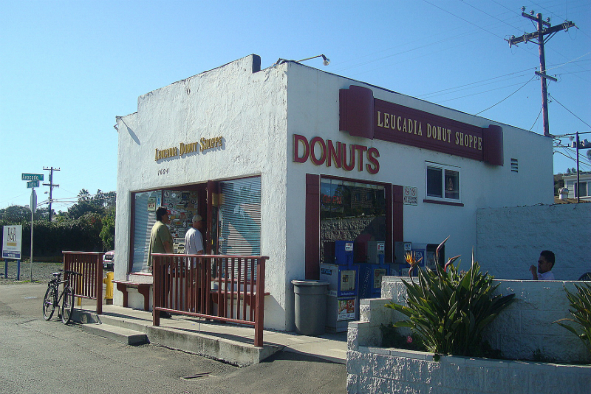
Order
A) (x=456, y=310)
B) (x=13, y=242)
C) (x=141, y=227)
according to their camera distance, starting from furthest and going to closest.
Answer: (x=13, y=242), (x=141, y=227), (x=456, y=310)

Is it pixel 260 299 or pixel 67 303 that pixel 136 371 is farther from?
pixel 67 303

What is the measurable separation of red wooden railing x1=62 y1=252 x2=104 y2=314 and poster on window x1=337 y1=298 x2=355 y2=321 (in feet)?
→ 15.6

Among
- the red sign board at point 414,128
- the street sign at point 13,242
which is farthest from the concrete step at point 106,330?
the street sign at point 13,242

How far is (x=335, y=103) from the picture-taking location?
952 cm

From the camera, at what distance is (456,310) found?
506 centimetres

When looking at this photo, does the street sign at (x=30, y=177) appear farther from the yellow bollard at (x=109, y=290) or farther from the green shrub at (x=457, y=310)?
the green shrub at (x=457, y=310)

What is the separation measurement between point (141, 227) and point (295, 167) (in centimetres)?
528

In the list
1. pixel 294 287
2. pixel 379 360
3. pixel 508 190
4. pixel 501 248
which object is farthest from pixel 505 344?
pixel 508 190

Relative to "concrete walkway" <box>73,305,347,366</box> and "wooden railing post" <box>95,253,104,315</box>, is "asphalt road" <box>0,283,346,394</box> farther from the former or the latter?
"wooden railing post" <box>95,253,104,315</box>

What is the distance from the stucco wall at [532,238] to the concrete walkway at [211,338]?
5647 mm

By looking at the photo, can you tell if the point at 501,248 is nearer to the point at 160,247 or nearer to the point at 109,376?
the point at 160,247

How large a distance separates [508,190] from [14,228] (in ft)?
67.1

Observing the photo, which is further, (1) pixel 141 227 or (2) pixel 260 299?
(1) pixel 141 227

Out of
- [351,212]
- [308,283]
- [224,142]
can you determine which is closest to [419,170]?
[351,212]
